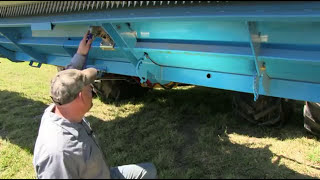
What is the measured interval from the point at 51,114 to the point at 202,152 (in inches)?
66.0

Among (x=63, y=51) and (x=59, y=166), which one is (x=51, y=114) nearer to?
(x=59, y=166)

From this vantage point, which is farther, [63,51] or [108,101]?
[108,101]

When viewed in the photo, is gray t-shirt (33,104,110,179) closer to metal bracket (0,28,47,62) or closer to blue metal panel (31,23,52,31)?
blue metal panel (31,23,52,31)

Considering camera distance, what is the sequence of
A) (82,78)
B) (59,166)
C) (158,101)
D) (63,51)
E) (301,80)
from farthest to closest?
(158,101), (63,51), (301,80), (82,78), (59,166)

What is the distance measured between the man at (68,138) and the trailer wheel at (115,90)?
8.61ft

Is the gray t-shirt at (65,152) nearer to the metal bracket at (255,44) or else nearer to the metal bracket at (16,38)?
the metal bracket at (255,44)

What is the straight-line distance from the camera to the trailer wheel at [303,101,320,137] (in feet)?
9.78

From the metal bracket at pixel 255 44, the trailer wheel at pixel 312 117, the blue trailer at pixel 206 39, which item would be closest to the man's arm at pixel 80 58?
the blue trailer at pixel 206 39

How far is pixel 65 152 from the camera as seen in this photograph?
1494 mm

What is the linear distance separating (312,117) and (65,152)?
2498mm

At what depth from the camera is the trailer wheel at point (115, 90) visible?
14.5ft

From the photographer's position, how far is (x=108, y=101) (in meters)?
4.64

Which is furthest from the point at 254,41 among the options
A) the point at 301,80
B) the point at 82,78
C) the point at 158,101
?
the point at 158,101

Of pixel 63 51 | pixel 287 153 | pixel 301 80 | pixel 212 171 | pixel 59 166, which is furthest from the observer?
pixel 63 51
